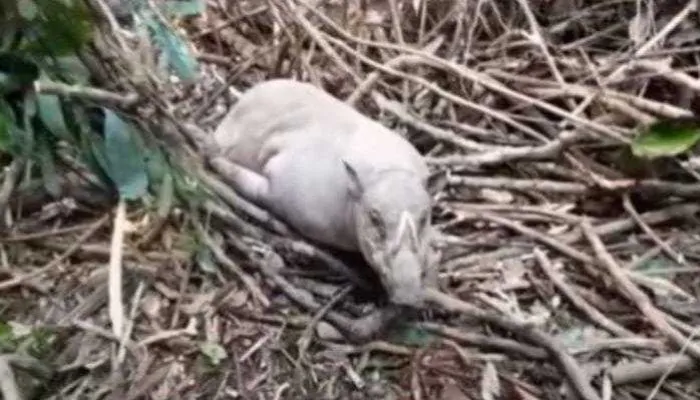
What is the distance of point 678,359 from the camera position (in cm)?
198

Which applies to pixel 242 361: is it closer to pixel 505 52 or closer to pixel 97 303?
pixel 97 303

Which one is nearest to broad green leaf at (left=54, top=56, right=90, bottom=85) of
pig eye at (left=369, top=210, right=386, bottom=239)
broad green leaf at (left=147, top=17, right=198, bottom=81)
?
broad green leaf at (left=147, top=17, right=198, bottom=81)

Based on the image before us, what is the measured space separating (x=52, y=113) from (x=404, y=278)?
611 mm

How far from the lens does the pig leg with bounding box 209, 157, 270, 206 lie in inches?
89.3

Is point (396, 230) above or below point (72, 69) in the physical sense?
below

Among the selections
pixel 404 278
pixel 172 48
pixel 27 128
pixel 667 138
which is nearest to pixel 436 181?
pixel 404 278

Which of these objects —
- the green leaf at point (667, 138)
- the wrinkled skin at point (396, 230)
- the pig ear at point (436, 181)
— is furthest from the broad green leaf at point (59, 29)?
the green leaf at point (667, 138)

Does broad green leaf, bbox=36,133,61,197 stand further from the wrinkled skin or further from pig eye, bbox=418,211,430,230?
pig eye, bbox=418,211,430,230

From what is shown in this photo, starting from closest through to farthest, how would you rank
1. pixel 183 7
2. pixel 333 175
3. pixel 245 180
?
pixel 333 175
pixel 245 180
pixel 183 7

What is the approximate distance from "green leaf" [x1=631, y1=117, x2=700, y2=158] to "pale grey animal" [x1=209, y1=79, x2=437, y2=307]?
37 centimetres

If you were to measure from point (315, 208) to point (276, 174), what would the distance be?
119 millimetres

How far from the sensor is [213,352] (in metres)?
2.00

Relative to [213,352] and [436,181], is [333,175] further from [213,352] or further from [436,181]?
[213,352]

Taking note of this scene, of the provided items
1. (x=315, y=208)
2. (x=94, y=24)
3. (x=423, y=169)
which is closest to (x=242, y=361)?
(x=315, y=208)
